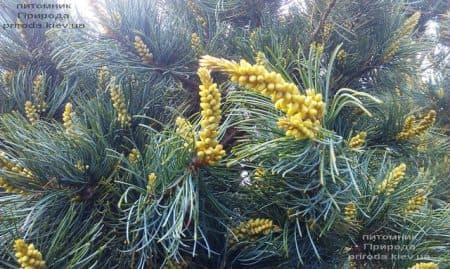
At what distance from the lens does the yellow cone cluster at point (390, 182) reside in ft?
1.99

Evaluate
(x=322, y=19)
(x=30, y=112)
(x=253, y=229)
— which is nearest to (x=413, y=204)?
(x=253, y=229)

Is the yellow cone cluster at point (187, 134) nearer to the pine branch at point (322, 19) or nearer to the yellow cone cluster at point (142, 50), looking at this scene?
the yellow cone cluster at point (142, 50)

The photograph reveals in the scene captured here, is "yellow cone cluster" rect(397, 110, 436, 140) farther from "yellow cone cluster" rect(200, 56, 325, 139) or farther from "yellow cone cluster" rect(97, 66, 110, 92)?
"yellow cone cluster" rect(97, 66, 110, 92)

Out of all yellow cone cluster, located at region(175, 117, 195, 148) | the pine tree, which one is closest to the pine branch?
the pine tree

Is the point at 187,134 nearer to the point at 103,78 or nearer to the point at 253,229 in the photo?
the point at 253,229

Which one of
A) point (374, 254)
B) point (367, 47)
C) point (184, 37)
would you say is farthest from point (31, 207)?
point (367, 47)

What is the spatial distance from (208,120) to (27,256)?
22 centimetres

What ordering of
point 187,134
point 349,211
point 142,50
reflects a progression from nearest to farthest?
point 187,134
point 349,211
point 142,50

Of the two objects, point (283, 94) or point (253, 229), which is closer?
point (283, 94)

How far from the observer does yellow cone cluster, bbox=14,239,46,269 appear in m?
0.42

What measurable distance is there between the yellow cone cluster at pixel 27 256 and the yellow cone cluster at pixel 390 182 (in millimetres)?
462

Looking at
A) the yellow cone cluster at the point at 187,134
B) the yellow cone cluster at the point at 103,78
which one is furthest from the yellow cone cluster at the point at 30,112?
the yellow cone cluster at the point at 187,134

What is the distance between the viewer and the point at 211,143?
463 millimetres

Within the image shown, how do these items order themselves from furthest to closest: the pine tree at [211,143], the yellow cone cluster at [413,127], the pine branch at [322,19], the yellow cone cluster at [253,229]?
1. the pine branch at [322,19]
2. the yellow cone cluster at [413,127]
3. the yellow cone cluster at [253,229]
4. the pine tree at [211,143]
